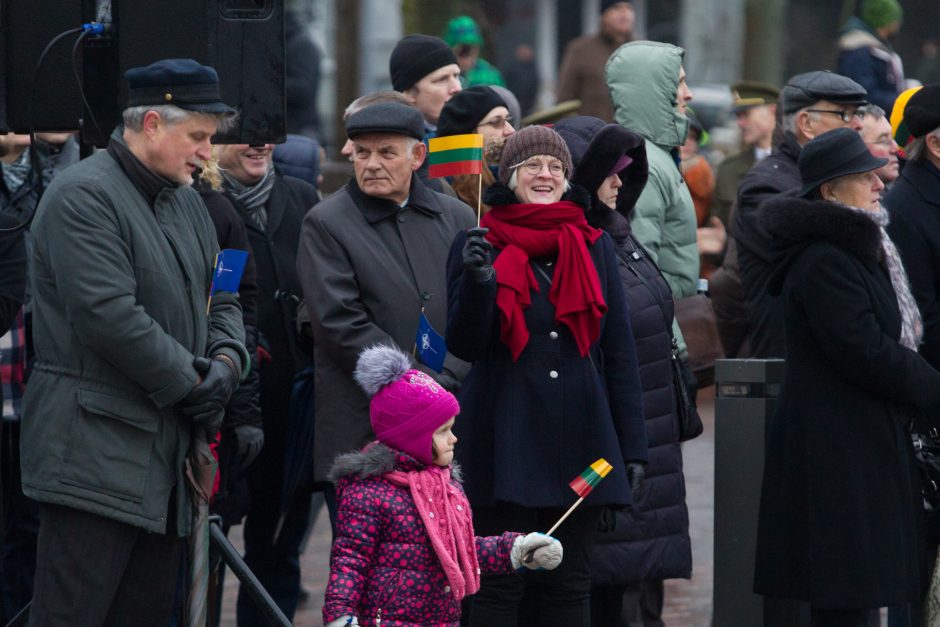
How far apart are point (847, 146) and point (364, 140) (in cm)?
175

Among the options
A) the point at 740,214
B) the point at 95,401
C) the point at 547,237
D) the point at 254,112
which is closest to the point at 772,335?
the point at 740,214

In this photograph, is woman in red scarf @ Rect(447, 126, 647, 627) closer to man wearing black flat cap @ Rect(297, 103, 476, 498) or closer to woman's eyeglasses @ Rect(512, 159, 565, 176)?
woman's eyeglasses @ Rect(512, 159, 565, 176)

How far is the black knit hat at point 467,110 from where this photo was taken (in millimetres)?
7707

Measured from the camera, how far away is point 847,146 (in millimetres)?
6672

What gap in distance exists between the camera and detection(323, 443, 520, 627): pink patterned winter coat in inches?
213

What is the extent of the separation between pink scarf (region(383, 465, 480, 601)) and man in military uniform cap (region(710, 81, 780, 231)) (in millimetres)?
6752

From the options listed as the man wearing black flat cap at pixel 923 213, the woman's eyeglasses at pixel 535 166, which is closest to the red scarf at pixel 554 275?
the woman's eyeglasses at pixel 535 166

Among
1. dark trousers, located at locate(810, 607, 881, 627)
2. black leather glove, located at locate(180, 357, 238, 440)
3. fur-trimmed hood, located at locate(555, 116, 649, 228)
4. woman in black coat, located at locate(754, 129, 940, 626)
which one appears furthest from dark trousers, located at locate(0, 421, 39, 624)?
dark trousers, located at locate(810, 607, 881, 627)

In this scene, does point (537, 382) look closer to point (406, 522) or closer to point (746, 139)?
point (406, 522)

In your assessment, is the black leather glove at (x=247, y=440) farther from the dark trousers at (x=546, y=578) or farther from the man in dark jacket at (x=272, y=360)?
the dark trousers at (x=546, y=578)

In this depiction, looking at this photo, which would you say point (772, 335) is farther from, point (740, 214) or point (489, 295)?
point (489, 295)

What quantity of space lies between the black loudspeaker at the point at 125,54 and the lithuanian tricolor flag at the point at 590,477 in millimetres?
1612

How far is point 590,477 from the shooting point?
613 centimetres

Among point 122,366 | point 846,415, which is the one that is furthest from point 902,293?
point 122,366
